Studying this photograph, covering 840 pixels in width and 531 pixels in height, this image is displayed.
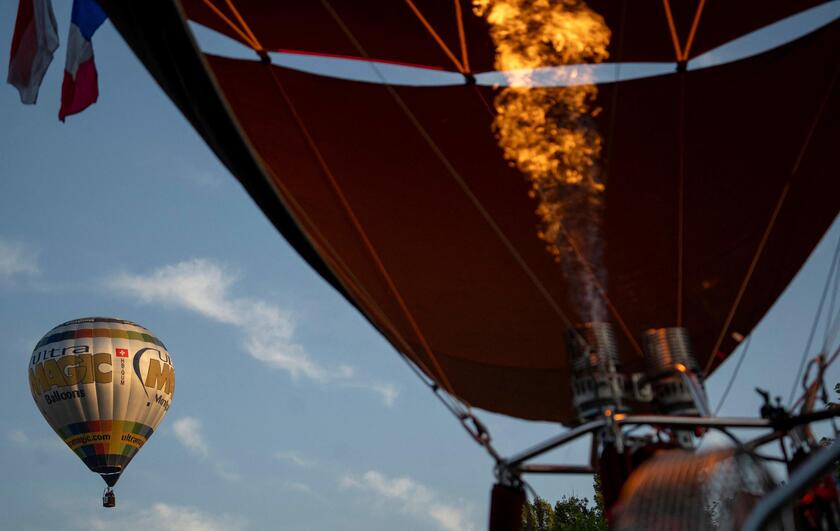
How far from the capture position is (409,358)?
19.9ft

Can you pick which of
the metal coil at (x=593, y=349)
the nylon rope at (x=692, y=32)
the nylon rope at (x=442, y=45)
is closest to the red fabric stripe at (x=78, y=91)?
the nylon rope at (x=442, y=45)

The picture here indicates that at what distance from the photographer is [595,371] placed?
4.64 meters

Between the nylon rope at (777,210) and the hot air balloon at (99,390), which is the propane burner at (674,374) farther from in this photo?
the hot air balloon at (99,390)

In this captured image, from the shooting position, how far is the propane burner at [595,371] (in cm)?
453

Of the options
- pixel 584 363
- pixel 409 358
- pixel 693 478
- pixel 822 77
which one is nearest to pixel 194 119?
pixel 409 358

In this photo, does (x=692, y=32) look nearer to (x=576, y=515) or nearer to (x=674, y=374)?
(x=674, y=374)

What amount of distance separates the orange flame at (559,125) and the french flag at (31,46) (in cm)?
298

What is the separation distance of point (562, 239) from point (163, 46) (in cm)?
289

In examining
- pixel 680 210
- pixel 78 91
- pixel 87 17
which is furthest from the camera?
pixel 78 91

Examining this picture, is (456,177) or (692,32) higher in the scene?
(692,32)

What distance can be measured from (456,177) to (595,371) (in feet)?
9.00

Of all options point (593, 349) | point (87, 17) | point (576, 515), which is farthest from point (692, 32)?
point (576, 515)

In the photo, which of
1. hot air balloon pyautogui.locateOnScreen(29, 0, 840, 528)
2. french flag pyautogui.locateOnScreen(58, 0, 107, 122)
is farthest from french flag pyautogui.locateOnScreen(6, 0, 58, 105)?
hot air balloon pyautogui.locateOnScreen(29, 0, 840, 528)

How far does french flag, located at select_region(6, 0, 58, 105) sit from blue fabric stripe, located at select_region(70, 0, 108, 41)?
24cm
